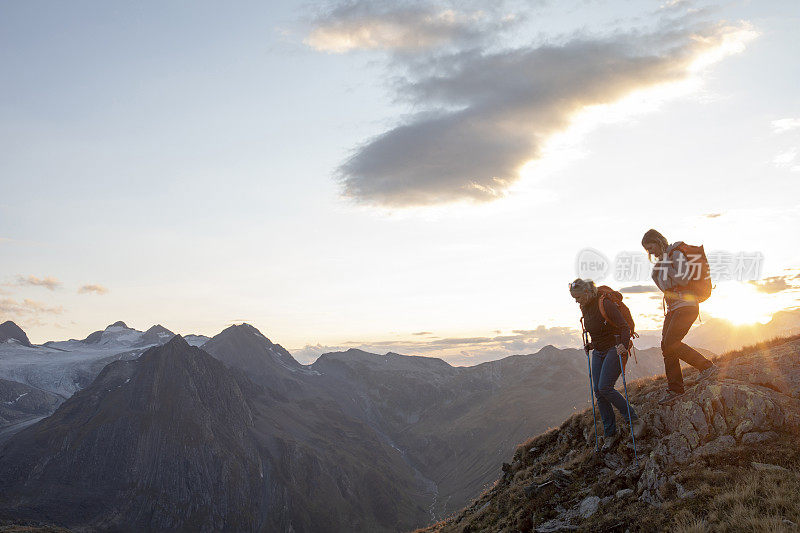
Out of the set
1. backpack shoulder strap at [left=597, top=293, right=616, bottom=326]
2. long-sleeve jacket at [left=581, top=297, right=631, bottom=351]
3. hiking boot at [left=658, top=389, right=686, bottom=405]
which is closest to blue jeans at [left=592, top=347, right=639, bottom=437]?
long-sleeve jacket at [left=581, top=297, right=631, bottom=351]

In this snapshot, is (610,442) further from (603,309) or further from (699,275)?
(699,275)

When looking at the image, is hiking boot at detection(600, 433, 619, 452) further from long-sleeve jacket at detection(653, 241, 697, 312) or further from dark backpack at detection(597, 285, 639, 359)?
long-sleeve jacket at detection(653, 241, 697, 312)

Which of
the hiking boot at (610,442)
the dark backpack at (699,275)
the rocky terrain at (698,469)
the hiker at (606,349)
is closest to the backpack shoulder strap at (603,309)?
the hiker at (606,349)

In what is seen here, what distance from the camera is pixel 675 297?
43.1 feet

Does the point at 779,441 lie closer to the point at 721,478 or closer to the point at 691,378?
the point at 721,478

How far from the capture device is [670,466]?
1190 centimetres

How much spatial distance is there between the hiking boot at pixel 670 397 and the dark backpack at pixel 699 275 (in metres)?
3.28

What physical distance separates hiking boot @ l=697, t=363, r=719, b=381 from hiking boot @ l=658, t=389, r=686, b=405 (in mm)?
953

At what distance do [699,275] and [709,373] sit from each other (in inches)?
151

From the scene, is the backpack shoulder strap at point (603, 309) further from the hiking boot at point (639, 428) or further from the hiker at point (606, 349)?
the hiking boot at point (639, 428)

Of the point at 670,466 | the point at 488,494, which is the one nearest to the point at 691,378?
the point at 670,466

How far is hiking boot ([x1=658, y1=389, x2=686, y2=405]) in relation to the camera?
13941mm

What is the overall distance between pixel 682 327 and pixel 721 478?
3.99 m

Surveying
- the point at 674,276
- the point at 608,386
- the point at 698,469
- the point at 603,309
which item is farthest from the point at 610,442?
the point at 674,276
